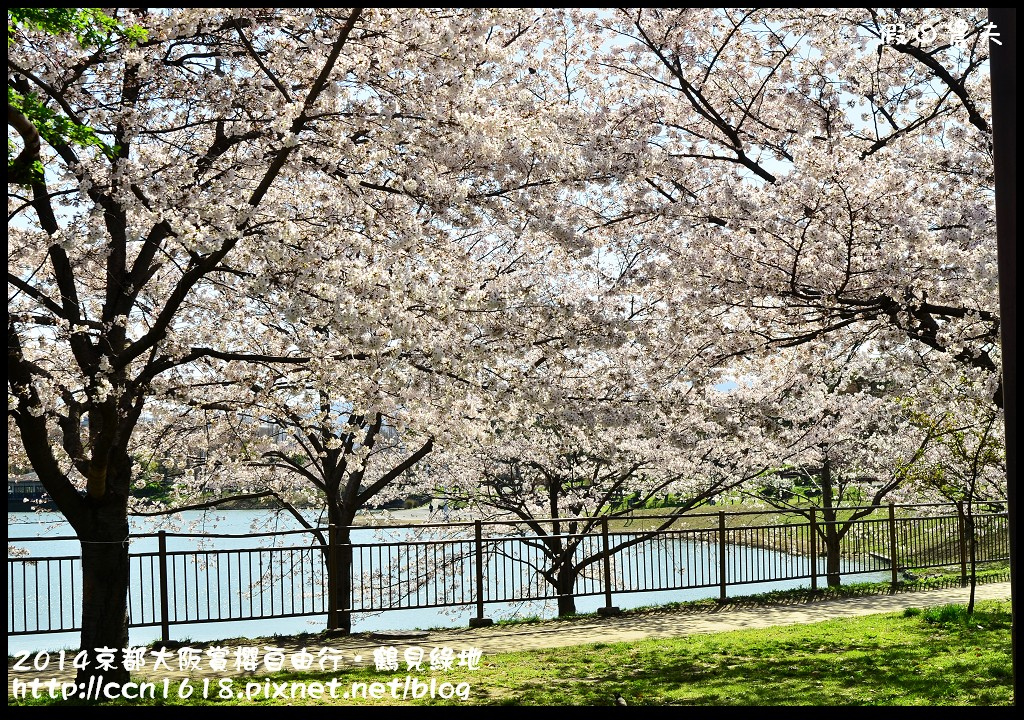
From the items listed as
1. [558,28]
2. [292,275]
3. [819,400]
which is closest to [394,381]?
[292,275]

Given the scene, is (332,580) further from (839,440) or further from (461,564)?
(839,440)

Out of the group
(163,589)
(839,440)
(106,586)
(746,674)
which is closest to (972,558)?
(746,674)

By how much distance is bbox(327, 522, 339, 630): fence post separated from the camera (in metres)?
10.1

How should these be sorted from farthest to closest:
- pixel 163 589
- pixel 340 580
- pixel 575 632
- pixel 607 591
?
pixel 607 591 < pixel 340 580 < pixel 575 632 < pixel 163 589

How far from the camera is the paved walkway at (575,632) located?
26.1 feet

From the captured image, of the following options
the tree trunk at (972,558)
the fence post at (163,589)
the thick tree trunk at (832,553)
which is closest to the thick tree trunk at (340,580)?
the fence post at (163,589)

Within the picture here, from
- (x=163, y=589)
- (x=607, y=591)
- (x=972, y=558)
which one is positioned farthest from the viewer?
(x=607, y=591)

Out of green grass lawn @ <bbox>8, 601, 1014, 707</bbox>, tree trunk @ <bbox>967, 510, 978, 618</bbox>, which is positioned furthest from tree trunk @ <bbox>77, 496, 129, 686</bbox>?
tree trunk @ <bbox>967, 510, 978, 618</bbox>

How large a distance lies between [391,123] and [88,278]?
5658mm

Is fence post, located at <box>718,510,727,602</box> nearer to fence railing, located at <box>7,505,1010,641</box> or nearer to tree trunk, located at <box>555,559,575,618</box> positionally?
fence railing, located at <box>7,505,1010,641</box>

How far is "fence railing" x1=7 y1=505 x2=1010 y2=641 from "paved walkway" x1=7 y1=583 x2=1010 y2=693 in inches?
20.0

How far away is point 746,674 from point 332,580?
5.47m

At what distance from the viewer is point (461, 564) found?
11547 mm

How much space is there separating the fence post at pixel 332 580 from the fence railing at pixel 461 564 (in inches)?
1.0
